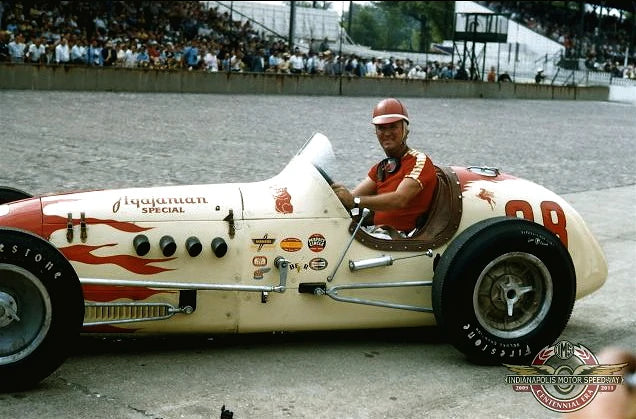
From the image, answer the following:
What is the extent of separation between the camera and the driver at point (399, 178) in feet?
17.7

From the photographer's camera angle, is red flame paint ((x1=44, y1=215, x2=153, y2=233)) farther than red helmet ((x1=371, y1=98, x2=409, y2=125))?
No

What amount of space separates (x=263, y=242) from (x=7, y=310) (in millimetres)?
1360

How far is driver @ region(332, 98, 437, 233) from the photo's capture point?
5.40 meters

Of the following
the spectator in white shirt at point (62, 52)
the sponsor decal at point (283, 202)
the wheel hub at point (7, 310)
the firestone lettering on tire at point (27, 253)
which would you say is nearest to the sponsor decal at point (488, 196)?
the sponsor decal at point (283, 202)

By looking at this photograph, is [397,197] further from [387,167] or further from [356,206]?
[387,167]

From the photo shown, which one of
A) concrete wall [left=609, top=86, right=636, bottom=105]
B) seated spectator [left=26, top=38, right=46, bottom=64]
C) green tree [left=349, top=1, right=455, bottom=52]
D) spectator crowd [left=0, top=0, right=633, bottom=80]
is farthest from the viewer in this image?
concrete wall [left=609, top=86, right=636, bottom=105]

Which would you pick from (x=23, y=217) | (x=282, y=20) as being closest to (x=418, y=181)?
(x=23, y=217)

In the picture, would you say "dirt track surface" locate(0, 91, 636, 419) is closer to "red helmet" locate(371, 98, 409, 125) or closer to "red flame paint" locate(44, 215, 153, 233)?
"red flame paint" locate(44, 215, 153, 233)

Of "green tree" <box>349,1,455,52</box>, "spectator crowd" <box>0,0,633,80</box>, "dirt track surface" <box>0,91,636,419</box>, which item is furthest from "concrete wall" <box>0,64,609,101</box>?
"green tree" <box>349,1,455,52</box>

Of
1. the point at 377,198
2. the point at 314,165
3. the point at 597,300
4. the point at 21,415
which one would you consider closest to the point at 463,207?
the point at 377,198

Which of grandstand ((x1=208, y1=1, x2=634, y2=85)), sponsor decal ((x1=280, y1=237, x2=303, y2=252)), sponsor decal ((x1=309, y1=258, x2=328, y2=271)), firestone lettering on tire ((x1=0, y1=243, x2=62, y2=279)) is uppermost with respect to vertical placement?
grandstand ((x1=208, y1=1, x2=634, y2=85))

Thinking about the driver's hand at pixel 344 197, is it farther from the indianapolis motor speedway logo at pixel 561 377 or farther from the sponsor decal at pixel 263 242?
the indianapolis motor speedway logo at pixel 561 377

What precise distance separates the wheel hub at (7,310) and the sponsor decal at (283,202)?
1.48 metres

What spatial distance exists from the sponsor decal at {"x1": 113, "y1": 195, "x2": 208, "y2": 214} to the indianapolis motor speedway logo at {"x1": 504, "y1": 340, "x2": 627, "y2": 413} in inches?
75.0
